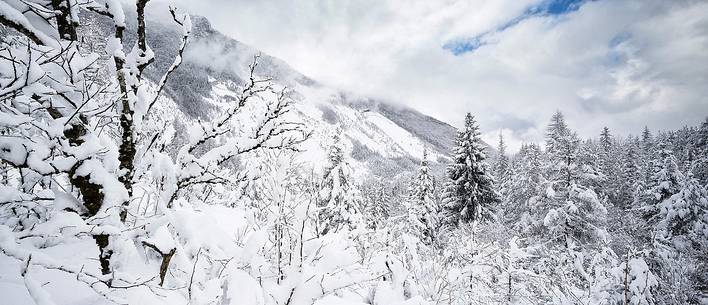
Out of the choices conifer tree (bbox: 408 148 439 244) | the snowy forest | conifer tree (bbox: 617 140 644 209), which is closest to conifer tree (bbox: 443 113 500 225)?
conifer tree (bbox: 408 148 439 244)

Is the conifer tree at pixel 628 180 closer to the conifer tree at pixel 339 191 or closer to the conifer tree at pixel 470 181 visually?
the conifer tree at pixel 470 181

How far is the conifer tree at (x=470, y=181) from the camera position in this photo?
2497 centimetres

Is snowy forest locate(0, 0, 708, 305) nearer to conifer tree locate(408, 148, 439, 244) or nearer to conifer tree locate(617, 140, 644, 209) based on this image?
conifer tree locate(408, 148, 439, 244)

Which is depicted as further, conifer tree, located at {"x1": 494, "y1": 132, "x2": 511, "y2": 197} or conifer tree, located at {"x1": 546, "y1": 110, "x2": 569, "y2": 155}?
conifer tree, located at {"x1": 494, "y1": 132, "x2": 511, "y2": 197}

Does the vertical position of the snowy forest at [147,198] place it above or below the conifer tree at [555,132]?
below

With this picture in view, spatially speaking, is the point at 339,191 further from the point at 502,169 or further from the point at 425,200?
the point at 502,169

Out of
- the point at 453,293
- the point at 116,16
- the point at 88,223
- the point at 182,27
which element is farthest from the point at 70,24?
the point at 453,293

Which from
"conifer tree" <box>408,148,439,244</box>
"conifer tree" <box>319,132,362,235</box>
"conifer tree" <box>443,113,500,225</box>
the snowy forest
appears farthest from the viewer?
"conifer tree" <box>408,148,439,244</box>

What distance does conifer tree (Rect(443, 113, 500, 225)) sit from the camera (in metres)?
25.0

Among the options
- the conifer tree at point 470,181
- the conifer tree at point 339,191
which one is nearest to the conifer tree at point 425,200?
the conifer tree at point 470,181

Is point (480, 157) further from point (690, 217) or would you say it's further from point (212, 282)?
point (212, 282)

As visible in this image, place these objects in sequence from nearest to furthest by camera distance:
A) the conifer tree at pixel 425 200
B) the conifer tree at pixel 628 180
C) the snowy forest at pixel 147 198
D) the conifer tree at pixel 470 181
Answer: the snowy forest at pixel 147 198 → the conifer tree at pixel 470 181 → the conifer tree at pixel 425 200 → the conifer tree at pixel 628 180

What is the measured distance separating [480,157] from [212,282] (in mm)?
25262

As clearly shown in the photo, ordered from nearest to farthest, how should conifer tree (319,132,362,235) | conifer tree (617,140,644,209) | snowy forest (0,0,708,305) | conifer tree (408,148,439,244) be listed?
snowy forest (0,0,708,305), conifer tree (319,132,362,235), conifer tree (408,148,439,244), conifer tree (617,140,644,209)
